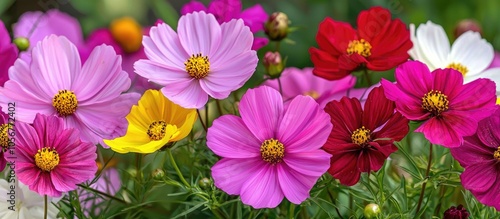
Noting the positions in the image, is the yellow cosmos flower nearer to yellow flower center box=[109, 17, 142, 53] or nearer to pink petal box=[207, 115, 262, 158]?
pink petal box=[207, 115, 262, 158]

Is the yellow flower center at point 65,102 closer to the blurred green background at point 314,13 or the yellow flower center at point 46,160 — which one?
the yellow flower center at point 46,160

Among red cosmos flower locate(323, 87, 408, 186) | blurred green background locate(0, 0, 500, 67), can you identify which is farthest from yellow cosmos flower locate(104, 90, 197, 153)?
blurred green background locate(0, 0, 500, 67)

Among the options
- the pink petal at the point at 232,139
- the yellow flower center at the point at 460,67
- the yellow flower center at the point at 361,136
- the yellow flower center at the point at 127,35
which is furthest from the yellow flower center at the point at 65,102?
the yellow flower center at the point at 127,35

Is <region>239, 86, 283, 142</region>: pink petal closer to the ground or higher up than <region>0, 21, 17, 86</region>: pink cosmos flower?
closer to the ground

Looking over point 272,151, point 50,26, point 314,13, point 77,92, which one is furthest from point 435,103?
point 314,13

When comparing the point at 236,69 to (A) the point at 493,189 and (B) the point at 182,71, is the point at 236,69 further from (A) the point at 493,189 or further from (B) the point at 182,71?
(A) the point at 493,189

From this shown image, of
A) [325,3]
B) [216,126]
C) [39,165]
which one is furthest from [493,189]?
[325,3]
